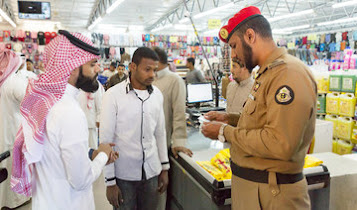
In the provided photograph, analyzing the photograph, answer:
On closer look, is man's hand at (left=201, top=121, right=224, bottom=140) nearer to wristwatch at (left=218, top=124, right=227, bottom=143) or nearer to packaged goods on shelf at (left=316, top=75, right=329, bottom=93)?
wristwatch at (left=218, top=124, right=227, bottom=143)

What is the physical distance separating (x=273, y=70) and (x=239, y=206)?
75 centimetres

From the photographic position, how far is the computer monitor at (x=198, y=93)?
4809 millimetres

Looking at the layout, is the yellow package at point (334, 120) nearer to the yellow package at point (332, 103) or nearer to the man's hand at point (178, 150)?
the yellow package at point (332, 103)

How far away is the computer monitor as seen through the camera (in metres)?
4.81

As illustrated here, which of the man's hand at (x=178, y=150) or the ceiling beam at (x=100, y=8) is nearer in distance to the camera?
the man's hand at (x=178, y=150)

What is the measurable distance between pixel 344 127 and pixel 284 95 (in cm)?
464

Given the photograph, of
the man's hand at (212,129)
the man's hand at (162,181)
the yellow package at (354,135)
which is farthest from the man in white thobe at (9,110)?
the yellow package at (354,135)

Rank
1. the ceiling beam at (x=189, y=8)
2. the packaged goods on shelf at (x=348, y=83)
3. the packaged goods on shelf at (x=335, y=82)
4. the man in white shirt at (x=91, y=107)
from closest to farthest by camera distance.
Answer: the man in white shirt at (x=91, y=107)
the packaged goods on shelf at (x=348, y=83)
the packaged goods on shelf at (x=335, y=82)
the ceiling beam at (x=189, y=8)

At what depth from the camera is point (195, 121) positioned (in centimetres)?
396

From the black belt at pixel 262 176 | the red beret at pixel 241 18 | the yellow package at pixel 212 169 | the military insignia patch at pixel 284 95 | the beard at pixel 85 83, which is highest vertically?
the red beret at pixel 241 18

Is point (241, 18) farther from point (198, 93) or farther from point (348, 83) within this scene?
point (348, 83)

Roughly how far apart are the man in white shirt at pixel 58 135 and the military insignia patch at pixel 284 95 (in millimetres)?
947

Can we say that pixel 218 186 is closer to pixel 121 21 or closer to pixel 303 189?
pixel 303 189

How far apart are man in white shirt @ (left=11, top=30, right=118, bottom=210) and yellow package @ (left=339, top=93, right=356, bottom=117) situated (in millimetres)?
4828
